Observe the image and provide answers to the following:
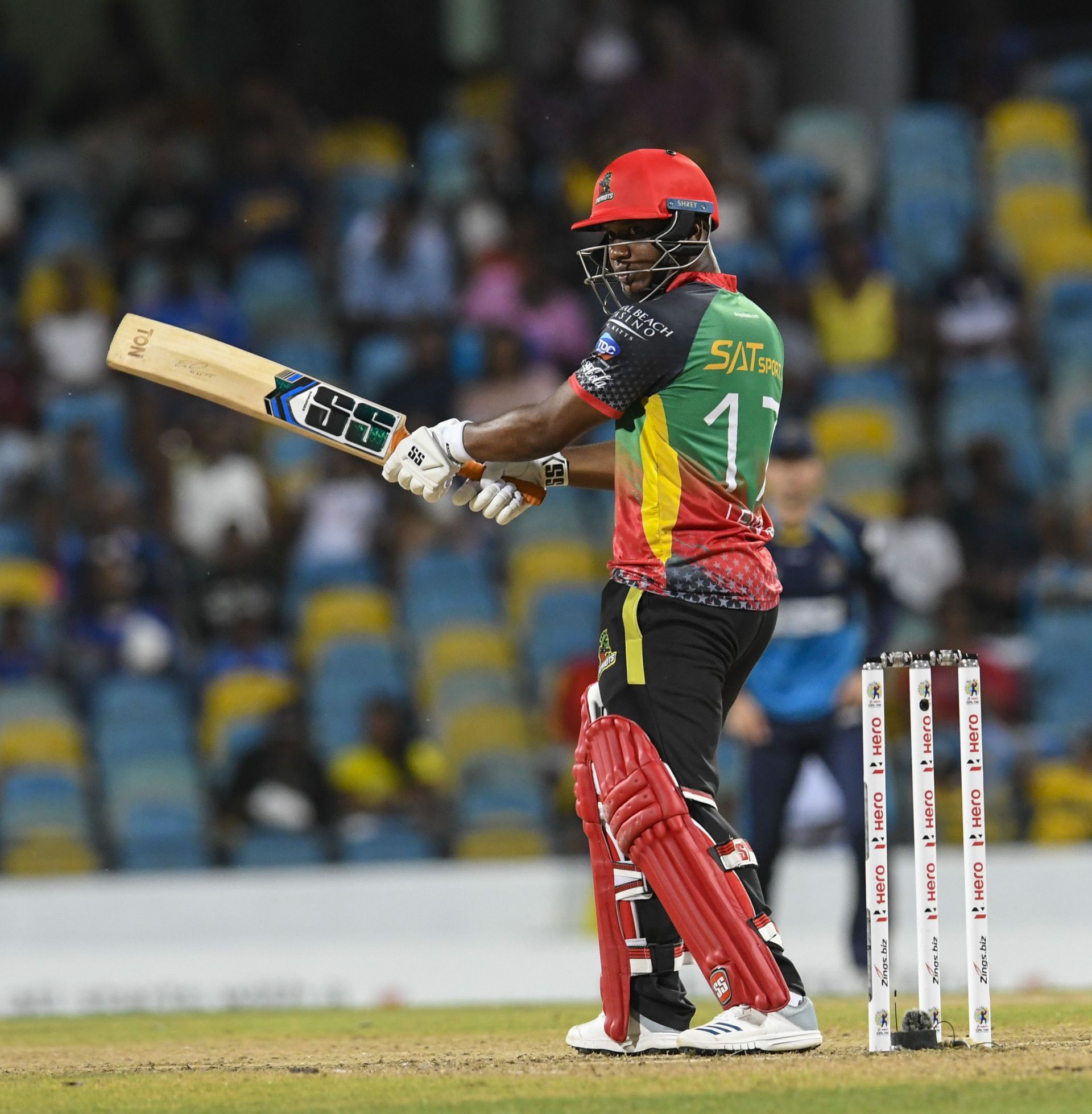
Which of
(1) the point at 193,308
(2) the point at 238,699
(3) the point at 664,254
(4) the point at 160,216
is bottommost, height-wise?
(2) the point at 238,699

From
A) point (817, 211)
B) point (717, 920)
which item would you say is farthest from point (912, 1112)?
point (817, 211)

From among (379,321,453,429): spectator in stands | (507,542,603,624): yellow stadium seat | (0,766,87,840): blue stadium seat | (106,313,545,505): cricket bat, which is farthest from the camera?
(379,321,453,429): spectator in stands

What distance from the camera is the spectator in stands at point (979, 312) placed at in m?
13.1

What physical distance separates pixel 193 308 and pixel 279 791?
351 cm

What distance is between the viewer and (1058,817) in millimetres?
10617

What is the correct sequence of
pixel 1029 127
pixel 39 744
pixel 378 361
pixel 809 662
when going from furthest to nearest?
1. pixel 1029 127
2. pixel 378 361
3. pixel 39 744
4. pixel 809 662

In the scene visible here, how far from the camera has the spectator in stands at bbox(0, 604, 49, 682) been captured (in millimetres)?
11031

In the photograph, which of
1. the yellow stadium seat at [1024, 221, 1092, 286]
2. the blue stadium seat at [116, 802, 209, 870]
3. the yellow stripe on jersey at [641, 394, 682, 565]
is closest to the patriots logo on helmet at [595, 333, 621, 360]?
the yellow stripe on jersey at [641, 394, 682, 565]

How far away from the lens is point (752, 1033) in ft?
16.0

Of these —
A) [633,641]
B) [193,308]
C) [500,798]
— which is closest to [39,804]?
[500,798]

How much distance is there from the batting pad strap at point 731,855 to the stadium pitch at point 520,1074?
438 mm

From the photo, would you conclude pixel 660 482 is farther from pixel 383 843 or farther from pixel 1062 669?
pixel 1062 669

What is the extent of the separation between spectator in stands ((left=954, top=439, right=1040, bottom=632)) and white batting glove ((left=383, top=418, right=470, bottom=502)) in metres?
6.84

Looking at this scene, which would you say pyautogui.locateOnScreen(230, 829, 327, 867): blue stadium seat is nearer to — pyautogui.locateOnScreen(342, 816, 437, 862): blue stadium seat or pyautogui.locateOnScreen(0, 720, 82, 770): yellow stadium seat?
pyautogui.locateOnScreen(342, 816, 437, 862): blue stadium seat
